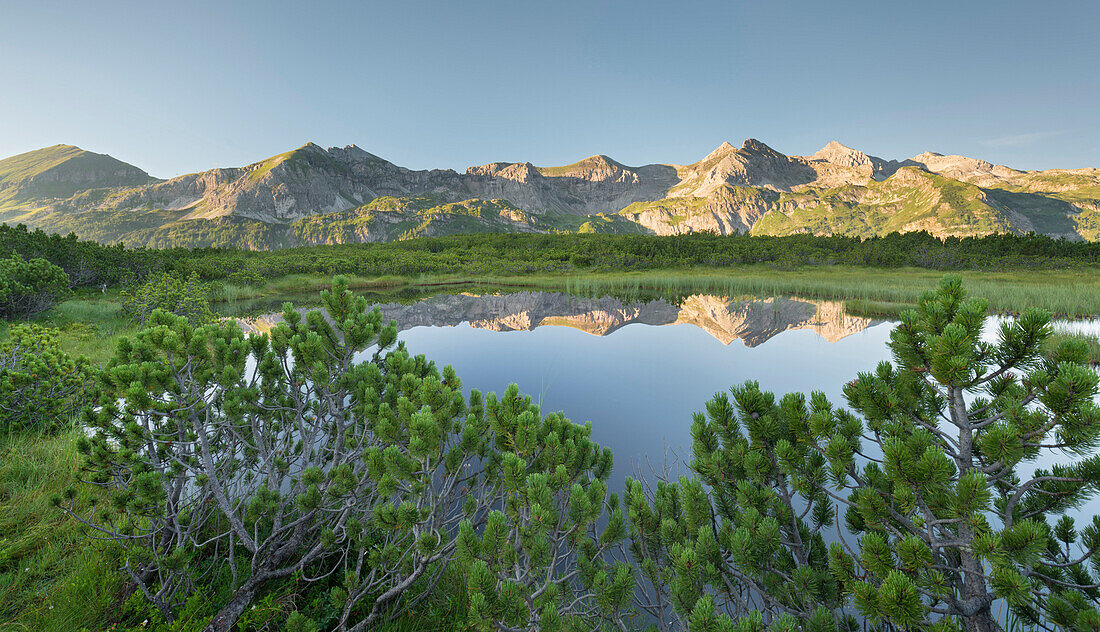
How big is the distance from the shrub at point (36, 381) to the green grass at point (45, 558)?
3.12 ft

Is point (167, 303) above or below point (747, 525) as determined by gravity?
below

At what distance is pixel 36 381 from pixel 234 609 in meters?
6.96

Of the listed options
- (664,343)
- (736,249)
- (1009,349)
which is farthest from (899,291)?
(736,249)

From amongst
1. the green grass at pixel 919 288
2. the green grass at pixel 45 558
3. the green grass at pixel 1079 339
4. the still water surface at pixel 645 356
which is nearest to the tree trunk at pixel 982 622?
the green grass at pixel 1079 339

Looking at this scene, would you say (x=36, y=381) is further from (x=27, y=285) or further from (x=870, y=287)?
(x=870, y=287)

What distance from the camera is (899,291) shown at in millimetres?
29500

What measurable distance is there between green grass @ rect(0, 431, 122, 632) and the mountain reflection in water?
9.37m

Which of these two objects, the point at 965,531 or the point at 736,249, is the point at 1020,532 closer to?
the point at 965,531

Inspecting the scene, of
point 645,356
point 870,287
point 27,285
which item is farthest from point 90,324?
point 870,287

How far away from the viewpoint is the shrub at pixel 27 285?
13570 mm

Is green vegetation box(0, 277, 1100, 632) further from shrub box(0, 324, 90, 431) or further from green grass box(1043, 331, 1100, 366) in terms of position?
shrub box(0, 324, 90, 431)

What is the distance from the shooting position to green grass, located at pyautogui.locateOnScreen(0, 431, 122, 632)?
320 centimetres

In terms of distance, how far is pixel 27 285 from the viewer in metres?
14.1

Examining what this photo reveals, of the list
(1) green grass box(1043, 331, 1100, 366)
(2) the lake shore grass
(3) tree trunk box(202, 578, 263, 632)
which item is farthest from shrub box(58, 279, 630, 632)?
(2) the lake shore grass
